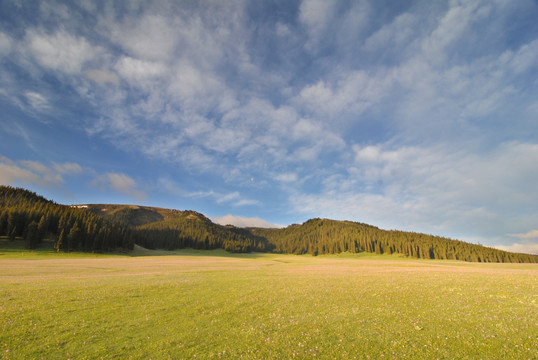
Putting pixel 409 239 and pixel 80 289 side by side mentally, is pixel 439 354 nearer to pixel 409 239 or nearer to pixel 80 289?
pixel 80 289

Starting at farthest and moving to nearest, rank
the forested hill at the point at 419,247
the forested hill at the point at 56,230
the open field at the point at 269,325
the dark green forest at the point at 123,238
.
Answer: the forested hill at the point at 419,247
the dark green forest at the point at 123,238
the forested hill at the point at 56,230
the open field at the point at 269,325

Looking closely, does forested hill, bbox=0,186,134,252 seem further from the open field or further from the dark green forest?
the open field

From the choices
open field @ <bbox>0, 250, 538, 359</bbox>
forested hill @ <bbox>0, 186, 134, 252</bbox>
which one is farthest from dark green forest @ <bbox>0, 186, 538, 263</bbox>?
open field @ <bbox>0, 250, 538, 359</bbox>

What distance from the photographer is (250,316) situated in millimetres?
14617

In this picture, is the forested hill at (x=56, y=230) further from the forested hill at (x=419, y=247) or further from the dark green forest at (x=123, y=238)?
the forested hill at (x=419, y=247)

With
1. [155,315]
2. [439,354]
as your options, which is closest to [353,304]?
[439,354]

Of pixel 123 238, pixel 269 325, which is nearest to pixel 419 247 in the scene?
pixel 269 325

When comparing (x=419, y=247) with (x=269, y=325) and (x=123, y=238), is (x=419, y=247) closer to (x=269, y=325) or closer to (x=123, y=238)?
(x=269, y=325)

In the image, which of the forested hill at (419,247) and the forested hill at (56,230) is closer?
the forested hill at (56,230)

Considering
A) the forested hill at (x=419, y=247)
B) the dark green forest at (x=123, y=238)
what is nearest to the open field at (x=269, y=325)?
the dark green forest at (x=123, y=238)

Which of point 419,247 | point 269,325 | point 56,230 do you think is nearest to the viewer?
point 269,325

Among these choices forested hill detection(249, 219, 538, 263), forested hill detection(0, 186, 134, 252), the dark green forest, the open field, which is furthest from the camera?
forested hill detection(249, 219, 538, 263)

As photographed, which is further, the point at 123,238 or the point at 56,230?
the point at 123,238

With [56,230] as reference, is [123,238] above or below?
below
